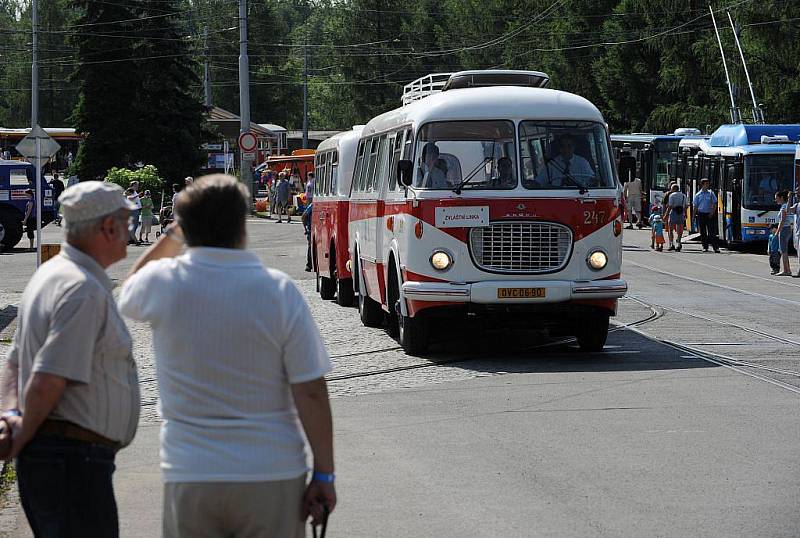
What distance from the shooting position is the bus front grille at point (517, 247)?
46.7 feet

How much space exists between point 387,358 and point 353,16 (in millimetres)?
93890

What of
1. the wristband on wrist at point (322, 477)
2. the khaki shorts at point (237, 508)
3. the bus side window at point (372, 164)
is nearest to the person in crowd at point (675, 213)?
the bus side window at point (372, 164)

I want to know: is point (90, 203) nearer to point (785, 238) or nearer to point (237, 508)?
point (237, 508)

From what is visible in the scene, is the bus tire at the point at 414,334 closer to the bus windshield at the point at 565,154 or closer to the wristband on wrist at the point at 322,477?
the bus windshield at the point at 565,154

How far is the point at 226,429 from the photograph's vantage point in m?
4.02

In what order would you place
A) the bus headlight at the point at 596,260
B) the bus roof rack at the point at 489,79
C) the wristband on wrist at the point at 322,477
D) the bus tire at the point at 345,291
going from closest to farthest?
the wristband on wrist at the point at 322,477 → the bus headlight at the point at 596,260 → the bus roof rack at the point at 489,79 → the bus tire at the point at 345,291

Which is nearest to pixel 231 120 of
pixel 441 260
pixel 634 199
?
pixel 634 199

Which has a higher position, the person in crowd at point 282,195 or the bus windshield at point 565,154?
the bus windshield at point 565,154

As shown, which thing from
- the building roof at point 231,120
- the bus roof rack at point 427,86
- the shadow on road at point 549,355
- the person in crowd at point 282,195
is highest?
the building roof at point 231,120

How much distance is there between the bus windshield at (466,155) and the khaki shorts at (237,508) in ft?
34.3

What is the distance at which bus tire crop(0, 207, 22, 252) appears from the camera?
3825cm

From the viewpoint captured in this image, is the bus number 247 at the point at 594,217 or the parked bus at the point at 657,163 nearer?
the bus number 247 at the point at 594,217

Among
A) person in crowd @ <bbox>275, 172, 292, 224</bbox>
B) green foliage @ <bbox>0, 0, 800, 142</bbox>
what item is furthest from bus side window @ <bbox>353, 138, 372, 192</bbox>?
green foliage @ <bbox>0, 0, 800, 142</bbox>

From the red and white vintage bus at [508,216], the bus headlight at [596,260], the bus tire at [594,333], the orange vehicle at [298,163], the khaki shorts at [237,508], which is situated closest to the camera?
the khaki shorts at [237,508]
